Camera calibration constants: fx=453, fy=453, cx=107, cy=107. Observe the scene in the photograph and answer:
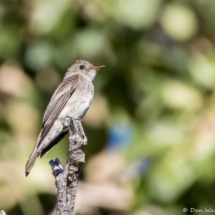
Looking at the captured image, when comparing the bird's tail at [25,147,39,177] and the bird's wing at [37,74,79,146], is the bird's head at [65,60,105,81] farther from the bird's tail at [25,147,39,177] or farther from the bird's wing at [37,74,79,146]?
the bird's tail at [25,147,39,177]

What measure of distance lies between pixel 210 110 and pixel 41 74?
136 inches

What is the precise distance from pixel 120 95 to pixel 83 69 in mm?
650

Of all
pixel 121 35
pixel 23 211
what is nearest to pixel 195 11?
pixel 121 35

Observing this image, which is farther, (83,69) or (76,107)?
(83,69)

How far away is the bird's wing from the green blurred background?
62 centimetres

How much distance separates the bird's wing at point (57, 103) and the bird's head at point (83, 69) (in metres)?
0.38

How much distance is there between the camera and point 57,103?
18.6ft

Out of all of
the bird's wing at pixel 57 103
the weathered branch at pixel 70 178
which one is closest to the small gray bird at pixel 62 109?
the bird's wing at pixel 57 103

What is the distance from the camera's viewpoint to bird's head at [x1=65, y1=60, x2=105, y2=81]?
633cm

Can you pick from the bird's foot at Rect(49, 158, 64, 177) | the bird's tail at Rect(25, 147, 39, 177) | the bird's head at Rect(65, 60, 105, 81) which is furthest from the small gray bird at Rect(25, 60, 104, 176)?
the bird's foot at Rect(49, 158, 64, 177)

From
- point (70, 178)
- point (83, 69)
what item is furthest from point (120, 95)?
point (70, 178)

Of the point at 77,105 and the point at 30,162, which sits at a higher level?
the point at 77,105

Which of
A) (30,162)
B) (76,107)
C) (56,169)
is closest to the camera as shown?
(56,169)

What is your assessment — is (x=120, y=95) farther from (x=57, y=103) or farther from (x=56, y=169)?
(x=56, y=169)
